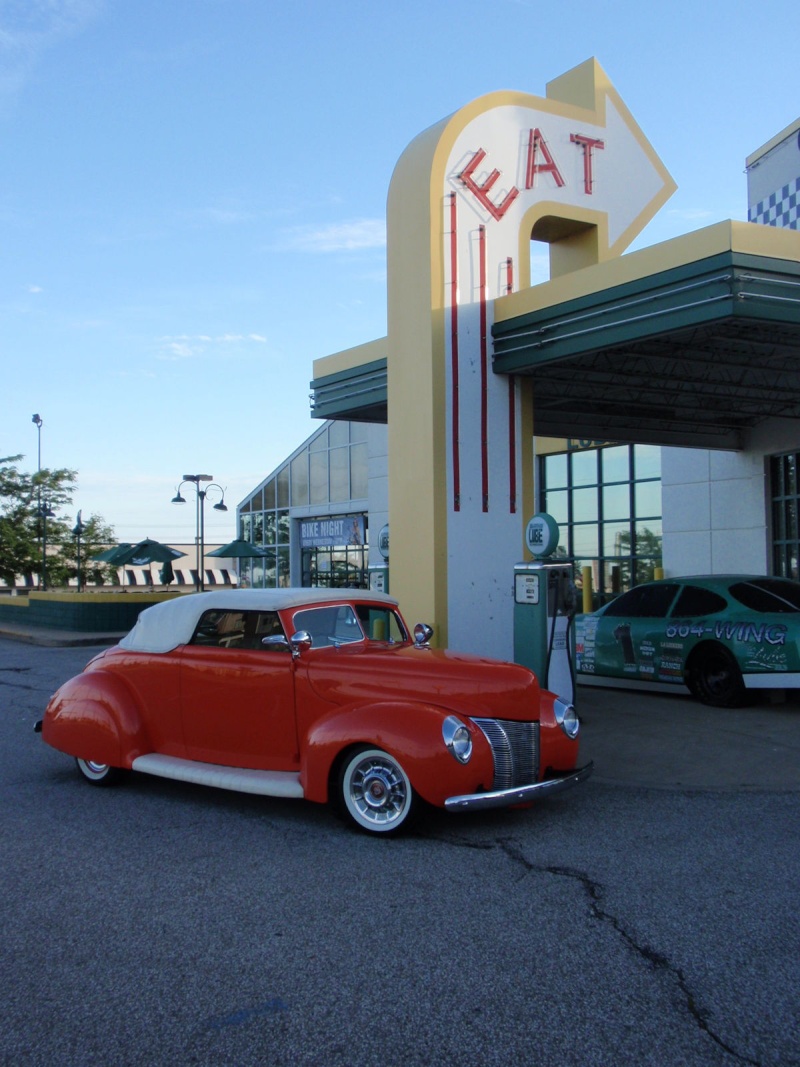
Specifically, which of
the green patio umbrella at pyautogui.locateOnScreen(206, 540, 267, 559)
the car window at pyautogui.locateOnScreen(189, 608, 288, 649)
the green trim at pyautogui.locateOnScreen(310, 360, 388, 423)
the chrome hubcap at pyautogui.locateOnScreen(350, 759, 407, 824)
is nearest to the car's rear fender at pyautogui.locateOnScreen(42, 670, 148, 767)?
the car window at pyautogui.locateOnScreen(189, 608, 288, 649)

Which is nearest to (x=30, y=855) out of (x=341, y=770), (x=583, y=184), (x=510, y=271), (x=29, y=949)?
(x=29, y=949)

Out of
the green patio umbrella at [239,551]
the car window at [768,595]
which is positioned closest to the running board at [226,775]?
the car window at [768,595]

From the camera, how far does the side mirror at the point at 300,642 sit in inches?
244

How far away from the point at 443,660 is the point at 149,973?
289 centimetres

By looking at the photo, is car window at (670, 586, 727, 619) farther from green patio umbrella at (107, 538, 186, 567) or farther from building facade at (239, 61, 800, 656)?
green patio umbrella at (107, 538, 186, 567)

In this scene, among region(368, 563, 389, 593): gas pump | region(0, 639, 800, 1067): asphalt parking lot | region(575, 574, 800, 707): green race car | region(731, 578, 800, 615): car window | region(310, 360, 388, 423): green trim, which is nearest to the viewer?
region(0, 639, 800, 1067): asphalt parking lot

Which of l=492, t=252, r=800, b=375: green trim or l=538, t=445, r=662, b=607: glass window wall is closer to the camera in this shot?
l=492, t=252, r=800, b=375: green trim

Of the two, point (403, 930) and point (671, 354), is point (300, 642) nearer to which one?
point (403, 930)

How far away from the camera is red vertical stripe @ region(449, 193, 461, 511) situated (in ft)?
36.0

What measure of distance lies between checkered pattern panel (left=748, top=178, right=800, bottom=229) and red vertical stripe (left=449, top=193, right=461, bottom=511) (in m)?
6.22

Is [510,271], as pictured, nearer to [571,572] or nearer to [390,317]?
[390,317]

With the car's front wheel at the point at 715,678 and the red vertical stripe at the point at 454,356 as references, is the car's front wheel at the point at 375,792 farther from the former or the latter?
the car's front wheel at the point at 715,678

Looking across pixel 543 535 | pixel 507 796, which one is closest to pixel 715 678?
pixel 543 535

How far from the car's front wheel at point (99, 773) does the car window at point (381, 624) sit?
214 cm
